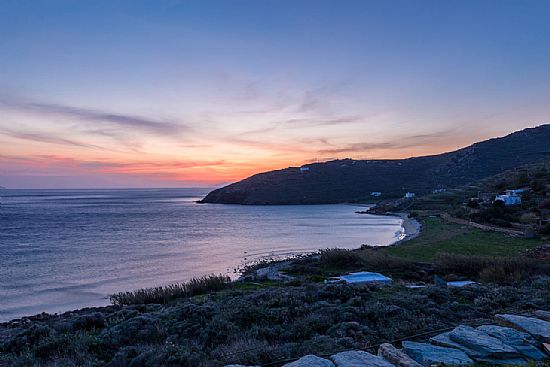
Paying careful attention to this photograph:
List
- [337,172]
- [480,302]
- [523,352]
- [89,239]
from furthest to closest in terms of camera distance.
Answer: [337,172], [89,239], [480,302], [523,352]

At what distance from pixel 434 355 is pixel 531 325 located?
187 centimetres

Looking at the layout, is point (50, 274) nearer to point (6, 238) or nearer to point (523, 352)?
point (6, 238)

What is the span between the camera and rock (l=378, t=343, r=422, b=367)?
412cm

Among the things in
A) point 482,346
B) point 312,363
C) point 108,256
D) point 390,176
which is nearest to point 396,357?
point 312,363

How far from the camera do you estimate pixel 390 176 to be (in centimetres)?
14888

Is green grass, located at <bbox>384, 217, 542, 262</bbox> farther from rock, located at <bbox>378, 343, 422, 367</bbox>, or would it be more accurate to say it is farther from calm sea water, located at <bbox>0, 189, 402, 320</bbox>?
rock, located at <bbox>378, 343, 422, 367</bbox>

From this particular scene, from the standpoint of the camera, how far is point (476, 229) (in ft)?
110

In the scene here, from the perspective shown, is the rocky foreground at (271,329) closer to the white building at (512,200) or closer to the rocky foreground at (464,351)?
the rocky foreground at (464,351)

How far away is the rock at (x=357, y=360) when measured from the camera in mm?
4164

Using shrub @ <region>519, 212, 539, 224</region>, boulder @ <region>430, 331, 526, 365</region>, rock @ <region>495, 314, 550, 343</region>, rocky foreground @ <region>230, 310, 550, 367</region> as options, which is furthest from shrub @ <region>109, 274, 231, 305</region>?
shrub @ <region>519, 212, 539, 224</region>

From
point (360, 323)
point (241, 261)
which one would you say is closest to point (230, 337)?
point (360, 323)

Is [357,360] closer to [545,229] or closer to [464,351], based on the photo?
[464,351]

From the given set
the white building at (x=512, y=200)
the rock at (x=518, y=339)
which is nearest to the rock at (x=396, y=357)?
the rock at (x=518, y=339)

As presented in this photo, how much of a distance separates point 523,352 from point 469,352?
2.02 ft
